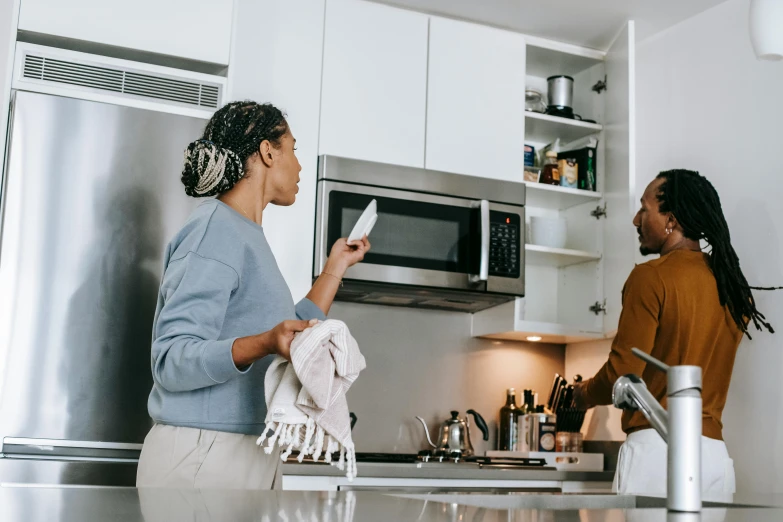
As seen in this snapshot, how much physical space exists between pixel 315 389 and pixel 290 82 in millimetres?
1683

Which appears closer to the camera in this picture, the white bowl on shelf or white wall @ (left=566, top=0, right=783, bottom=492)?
white wall @ (left=566, top=0, right=783, bottom=492)

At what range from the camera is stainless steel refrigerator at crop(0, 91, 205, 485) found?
7.66 feet

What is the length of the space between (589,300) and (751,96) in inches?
36.3

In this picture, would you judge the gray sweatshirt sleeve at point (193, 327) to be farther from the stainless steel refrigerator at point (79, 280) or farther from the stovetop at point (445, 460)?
the stovetop at point (445, 460)

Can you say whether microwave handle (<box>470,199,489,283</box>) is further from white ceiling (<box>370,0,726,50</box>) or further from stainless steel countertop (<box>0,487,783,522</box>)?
stainless steel countertop (<box>0,487,783,522</box>)

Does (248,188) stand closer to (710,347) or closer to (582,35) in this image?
(710,347)

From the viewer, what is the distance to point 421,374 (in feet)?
11.1

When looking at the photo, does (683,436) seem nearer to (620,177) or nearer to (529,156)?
(620,177)

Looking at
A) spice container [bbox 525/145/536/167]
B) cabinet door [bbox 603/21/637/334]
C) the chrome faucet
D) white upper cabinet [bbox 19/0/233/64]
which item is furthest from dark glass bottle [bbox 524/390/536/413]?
the chrome faucet

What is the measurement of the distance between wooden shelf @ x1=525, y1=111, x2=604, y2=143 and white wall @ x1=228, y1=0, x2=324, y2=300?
86cm

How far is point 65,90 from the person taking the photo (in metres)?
2.51

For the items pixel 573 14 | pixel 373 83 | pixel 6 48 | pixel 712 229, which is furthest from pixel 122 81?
pixel 712 229

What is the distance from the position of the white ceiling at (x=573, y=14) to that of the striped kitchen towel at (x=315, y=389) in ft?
6.68

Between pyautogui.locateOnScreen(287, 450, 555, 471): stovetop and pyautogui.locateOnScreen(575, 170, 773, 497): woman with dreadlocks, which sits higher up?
pyautogui.locateOnScreen(575, 170, 773, 497): woman with dreadlocks
